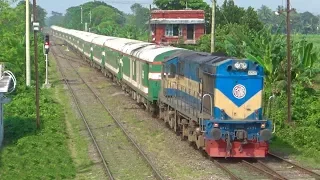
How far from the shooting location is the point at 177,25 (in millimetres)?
66750

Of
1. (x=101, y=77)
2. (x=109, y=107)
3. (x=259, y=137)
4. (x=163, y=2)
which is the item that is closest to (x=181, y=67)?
(x=259, y=137)

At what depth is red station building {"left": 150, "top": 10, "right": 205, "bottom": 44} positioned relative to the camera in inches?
2579

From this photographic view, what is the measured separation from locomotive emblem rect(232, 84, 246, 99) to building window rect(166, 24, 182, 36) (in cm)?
4945

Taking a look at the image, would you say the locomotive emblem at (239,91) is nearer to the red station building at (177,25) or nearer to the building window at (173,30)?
the red station building at (177,25)

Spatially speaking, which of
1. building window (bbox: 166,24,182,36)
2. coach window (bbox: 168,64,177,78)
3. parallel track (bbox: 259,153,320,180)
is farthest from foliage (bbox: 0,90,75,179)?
building window (bbox: 166,24,182,36)

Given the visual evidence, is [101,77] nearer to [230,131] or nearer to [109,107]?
[109,107]

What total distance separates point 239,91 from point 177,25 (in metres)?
49.8

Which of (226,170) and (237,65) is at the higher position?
(237,65)

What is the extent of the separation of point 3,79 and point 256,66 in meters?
9.36

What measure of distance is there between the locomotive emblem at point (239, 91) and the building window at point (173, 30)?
162ft

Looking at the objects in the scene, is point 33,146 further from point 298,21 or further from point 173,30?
point 298,21

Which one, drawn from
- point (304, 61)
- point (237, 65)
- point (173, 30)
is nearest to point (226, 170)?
point (237, 65)

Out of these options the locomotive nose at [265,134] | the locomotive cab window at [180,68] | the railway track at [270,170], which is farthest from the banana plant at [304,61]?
the locomotive nose at [265,134]

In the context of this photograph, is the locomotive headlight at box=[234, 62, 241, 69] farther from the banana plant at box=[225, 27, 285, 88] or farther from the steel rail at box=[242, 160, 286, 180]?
the banana plant at box=[225, 27, 285, 88]
